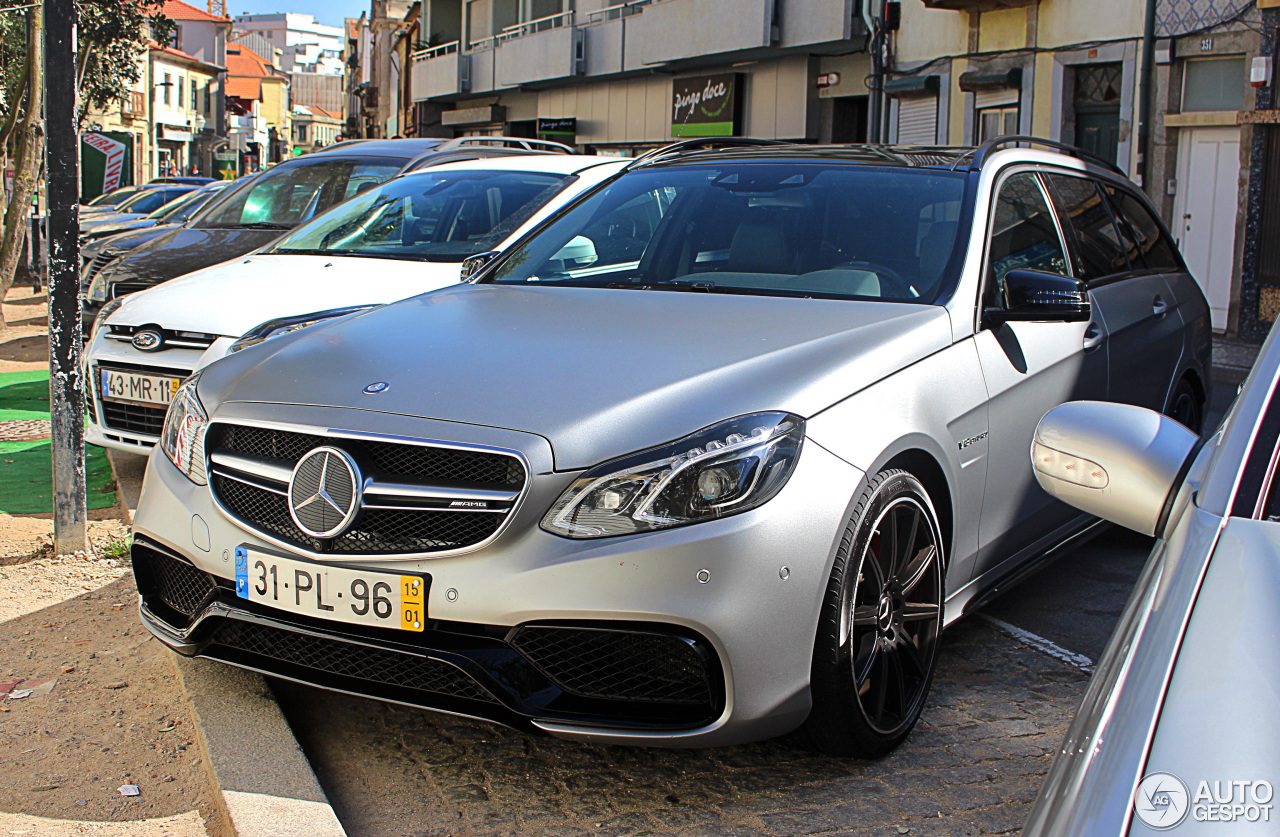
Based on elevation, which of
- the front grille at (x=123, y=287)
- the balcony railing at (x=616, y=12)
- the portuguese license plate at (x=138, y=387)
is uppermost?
the balcony railing at (x=616, y=12)

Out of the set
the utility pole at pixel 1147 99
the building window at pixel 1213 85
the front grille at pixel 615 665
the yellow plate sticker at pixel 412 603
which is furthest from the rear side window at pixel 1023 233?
the utility pole at pixel 1147 99

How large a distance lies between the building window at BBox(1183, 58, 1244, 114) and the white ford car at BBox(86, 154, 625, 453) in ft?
35.0

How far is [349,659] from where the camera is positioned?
2.90m

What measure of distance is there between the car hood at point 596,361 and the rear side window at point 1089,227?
1298 mm

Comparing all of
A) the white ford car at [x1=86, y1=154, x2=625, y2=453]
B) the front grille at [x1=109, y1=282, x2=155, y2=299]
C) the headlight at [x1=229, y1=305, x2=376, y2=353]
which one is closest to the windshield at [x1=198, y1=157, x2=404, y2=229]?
the front grille at [x1=109, y1=282, x2=155, y2=299]

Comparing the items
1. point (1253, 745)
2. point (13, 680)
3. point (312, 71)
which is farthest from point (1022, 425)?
point (312, 71)

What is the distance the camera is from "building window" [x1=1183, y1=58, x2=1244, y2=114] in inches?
585

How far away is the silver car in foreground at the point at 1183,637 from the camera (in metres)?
1.22

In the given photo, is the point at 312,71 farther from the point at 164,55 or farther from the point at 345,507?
the point at 345,507

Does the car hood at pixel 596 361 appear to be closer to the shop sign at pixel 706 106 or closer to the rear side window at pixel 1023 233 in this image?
the rear side window at pixel 1023 233

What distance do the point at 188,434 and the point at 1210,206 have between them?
14468mm

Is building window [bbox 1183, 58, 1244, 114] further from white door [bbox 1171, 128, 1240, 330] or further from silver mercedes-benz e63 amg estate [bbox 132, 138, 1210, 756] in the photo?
silver mercedes-benz e63 amg estate [bbox 132, 138, 1210, 756]

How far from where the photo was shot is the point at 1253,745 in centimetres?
124

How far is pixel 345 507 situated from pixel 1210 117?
575 inches
